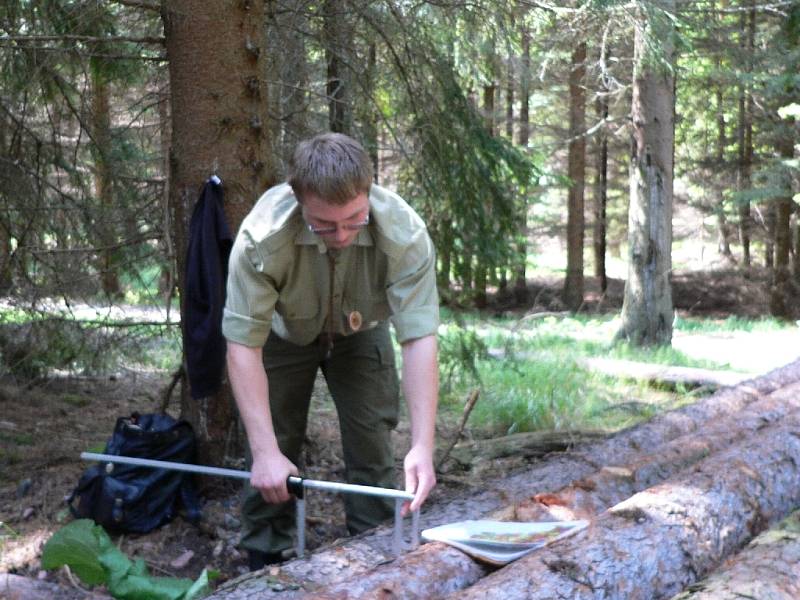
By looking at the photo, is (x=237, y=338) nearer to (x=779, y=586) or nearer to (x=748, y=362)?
(x=779, y=586)

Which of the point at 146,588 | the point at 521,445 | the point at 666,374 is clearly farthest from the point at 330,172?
the point at 666,374

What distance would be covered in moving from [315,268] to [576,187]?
52.9 feet

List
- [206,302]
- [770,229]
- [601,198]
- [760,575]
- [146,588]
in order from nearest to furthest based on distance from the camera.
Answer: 1. [760,575]
2. [146,588]
3. [206,302]
4. [770,229]
5. [601,198]

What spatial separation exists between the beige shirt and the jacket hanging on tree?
76 cm

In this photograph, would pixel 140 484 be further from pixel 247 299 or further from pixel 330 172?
pixel 330 172

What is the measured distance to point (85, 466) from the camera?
5.01 metres

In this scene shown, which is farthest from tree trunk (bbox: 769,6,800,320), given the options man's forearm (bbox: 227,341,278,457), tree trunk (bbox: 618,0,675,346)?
man's forearm (bbox: 227,341,278,457)

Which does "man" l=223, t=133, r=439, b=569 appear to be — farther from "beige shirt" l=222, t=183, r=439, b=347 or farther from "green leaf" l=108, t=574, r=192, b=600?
"green leaf" l=108, t=574, r=192, b=600

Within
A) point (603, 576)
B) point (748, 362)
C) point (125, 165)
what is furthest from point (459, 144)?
point (748, 362)

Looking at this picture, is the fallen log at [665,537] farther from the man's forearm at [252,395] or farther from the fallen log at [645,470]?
the man's forearm at [252,395]

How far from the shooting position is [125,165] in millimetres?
6250

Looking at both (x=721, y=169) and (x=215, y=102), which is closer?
(x=215, y=102)

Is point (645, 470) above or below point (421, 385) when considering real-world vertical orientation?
below

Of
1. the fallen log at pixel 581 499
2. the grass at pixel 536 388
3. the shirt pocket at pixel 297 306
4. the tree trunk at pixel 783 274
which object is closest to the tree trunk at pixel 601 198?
the tree trunk at pixel 783 274
